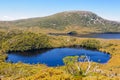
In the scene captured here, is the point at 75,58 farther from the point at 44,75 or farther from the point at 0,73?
the point at 0,73

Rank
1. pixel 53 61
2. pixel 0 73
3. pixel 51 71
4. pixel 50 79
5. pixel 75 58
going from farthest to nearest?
pixel 53 61 < pixel 0 73 < pixel 75 58 < pixel 51 71 < pixel 50 79

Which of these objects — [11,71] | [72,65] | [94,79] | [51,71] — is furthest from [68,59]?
[11,71]

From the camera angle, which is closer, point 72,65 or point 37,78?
point 37,78

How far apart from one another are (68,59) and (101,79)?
24.6 metres

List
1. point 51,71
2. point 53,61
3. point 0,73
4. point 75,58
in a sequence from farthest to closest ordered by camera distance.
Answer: point 53,61
point 0,73
point 75,58
point 51,71

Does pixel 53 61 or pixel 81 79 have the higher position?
pixel 81 79

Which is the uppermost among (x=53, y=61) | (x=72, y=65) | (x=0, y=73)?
(x=72, y=65)

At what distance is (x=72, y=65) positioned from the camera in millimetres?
69500

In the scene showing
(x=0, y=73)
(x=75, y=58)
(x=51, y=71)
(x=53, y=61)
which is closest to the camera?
(x=51, y=71)

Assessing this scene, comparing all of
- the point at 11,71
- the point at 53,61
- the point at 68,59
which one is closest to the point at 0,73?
the point at 11,71

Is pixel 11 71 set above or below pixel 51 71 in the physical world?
below

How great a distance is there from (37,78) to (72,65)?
24758 millimetres

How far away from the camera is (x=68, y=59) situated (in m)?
69.6

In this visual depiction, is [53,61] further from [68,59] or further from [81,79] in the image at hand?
[81,79]
